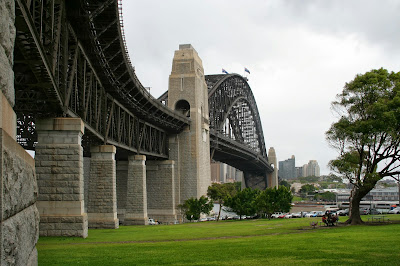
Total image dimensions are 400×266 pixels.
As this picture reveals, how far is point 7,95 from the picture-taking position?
17.7 ft

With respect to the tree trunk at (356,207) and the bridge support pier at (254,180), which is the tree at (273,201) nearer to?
the tree trunk at (356,207)

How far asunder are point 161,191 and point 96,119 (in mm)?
33316

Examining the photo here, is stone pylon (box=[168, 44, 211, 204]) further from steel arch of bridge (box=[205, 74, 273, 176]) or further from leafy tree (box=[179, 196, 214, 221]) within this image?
steel arch of bridge (box=[205, 74, 273, 176])

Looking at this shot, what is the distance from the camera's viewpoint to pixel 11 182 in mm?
4773

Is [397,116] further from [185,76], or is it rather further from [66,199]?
[185,76]

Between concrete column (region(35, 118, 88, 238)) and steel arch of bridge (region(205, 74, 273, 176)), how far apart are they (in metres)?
56.7

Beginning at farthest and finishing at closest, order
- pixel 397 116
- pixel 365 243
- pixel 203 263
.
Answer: pixel 397 116 < pixel 365 243 < pixel 203 263

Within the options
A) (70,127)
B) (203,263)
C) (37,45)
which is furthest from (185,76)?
(203,263)

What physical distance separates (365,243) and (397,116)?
58.9ft

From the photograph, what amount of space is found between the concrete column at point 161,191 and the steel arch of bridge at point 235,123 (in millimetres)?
17134

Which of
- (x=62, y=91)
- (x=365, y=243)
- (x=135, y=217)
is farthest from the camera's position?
(x=135, y=217)

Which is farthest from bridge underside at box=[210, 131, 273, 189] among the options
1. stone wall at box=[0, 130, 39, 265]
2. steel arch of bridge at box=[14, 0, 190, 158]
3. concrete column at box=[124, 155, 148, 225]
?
stone wall at box=[0, 130, 39, 265]

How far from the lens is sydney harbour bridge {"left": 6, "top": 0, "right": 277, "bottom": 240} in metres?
22.2

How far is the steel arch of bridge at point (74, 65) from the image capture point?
18.9m
